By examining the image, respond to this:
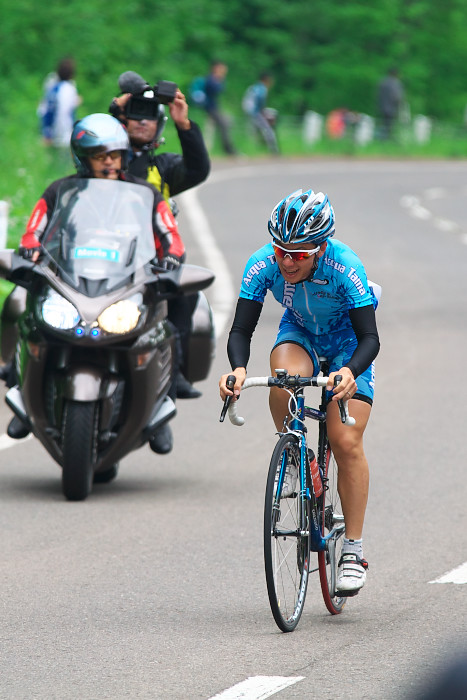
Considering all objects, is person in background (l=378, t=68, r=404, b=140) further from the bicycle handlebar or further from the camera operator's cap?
the bicycle handlebar

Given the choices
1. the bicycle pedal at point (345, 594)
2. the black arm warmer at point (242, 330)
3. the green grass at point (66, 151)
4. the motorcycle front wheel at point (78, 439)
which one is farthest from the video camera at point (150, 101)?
the green grass at point (66, 151)

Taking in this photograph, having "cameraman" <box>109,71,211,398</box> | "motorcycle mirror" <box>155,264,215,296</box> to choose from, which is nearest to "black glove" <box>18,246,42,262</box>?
"motorcycle mirror" <box>155,264,215,296</box>

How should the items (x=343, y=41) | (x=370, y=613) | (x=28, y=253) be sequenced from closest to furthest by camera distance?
(x=370, y=613) < (x=28, y=253) < (x=343, y=41)

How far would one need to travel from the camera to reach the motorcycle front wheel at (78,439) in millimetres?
8602

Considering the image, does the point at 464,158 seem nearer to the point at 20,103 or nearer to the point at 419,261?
the point at 20,103

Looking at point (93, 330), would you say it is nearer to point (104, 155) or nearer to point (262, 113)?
point (104, 155)

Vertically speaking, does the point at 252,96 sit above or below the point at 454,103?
above

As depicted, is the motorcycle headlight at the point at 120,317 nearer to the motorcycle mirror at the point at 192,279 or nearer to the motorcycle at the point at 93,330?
the motorcycle at the point at 93,330

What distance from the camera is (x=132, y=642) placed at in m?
6.17

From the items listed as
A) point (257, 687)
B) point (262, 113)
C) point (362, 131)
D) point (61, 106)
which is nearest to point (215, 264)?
point (61, 106)

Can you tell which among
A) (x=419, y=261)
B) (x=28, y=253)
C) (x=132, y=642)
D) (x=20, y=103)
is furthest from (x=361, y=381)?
(x=20, y=103)

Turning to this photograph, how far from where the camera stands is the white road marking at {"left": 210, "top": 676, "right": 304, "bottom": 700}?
17.8 ft

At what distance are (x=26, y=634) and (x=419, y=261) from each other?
51.3 ft

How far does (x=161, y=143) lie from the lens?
389 inches
